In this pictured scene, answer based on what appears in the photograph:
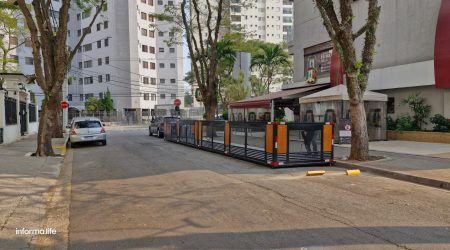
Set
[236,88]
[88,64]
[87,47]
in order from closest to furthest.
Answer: [236,88] < [87,47] < [88,64]

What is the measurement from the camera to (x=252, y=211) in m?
6.98

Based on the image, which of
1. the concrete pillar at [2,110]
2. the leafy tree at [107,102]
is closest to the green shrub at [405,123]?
the concrete pillar at [2,110]

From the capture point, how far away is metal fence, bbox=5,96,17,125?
2094 cm

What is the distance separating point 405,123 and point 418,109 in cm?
87

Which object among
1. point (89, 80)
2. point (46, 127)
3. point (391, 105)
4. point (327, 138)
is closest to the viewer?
point (327, 138)

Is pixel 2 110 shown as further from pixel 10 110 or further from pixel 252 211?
pixel 252 211

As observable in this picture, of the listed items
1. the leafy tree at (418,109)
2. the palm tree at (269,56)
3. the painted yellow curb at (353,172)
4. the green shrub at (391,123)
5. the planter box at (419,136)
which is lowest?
the painted yellow curb at (353,172)

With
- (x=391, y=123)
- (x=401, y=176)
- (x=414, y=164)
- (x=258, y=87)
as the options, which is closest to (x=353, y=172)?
(x=401, y=176)

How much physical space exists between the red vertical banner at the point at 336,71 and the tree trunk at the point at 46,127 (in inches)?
593

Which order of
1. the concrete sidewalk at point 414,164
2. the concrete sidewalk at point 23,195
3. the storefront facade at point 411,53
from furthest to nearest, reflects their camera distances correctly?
the storefront facade at point 411,53, the concrete sidewalk at point 414,164, the concrete sidewalk at point 23,195

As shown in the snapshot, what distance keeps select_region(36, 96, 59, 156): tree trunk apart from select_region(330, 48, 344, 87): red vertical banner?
15.1 m

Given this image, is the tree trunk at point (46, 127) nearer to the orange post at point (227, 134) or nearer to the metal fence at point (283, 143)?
the orange post at point (227, 134)

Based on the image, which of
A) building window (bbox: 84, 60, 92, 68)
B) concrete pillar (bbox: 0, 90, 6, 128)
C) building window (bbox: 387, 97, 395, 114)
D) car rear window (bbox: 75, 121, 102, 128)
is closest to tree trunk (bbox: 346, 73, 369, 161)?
building window (bbox: 387, 97, 395, 114)

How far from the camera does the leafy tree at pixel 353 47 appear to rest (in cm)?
1284
